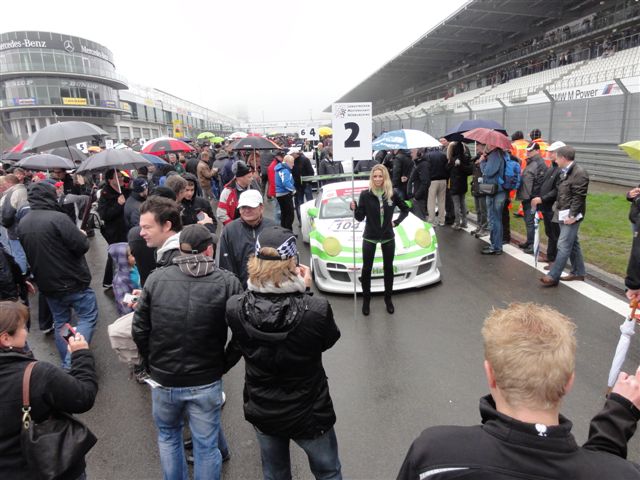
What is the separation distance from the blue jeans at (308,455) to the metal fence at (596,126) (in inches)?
530

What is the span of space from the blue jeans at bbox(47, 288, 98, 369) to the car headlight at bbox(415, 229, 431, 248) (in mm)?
4306

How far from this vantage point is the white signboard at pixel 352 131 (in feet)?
18.2

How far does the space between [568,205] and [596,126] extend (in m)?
11.4

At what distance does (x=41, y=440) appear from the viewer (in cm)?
186

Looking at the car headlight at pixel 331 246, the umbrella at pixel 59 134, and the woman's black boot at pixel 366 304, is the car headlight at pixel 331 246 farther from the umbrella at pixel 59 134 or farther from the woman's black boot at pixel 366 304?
the umbrella at pixel 59 134

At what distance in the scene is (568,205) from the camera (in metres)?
5.76

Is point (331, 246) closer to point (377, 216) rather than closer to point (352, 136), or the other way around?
point (377, 216)

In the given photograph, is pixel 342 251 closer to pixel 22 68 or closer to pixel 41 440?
pixel 41 440

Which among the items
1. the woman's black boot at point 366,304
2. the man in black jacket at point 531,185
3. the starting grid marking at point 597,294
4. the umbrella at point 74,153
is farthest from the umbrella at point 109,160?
the man in black jacket at point 531,185

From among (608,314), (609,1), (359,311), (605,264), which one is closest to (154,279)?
(359,311)

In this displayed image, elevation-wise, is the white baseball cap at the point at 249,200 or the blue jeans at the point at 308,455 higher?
the white baseball cap at the point at 249,200

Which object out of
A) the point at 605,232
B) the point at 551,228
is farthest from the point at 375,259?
the point at 605,232

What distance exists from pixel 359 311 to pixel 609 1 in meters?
30.8

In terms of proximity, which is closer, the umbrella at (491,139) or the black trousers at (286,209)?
the umbrella at (491,139)
